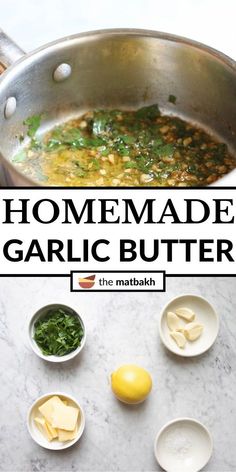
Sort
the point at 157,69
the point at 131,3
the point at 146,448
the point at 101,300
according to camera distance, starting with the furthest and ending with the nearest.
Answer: the point at 131,3 → the point at 157,69 → the point at 101,300 → the point at 146,448

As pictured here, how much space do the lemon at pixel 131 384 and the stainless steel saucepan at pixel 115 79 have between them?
27.8 inches

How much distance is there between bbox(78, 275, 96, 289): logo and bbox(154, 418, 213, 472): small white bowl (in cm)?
44

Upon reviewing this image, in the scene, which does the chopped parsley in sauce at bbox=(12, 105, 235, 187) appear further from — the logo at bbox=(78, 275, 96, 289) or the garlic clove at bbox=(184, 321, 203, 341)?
the garlic clove at bbox=(184, 321, 203, 341)

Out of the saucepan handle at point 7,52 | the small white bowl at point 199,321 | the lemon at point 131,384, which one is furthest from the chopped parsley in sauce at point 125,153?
the lemon at point 131,384

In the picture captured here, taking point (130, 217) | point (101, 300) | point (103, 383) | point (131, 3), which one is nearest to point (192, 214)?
point (130, 217)

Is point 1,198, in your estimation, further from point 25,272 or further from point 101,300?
point 101,300

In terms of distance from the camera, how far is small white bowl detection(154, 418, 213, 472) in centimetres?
229

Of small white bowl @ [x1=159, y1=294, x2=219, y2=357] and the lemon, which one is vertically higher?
small white bowl @ [x1=159, y1=294, x2=219, y2=357]

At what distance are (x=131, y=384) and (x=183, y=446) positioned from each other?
21 cm

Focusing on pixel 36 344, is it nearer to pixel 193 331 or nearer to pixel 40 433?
pixel 40 433

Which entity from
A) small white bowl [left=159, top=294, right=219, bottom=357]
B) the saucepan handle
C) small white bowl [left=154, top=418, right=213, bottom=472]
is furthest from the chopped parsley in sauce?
small white bowl [left=154, top=418, right=213, bottom=472]

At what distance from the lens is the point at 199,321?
2457mm

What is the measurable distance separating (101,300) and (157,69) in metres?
0.74

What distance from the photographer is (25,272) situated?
8.25 feet
